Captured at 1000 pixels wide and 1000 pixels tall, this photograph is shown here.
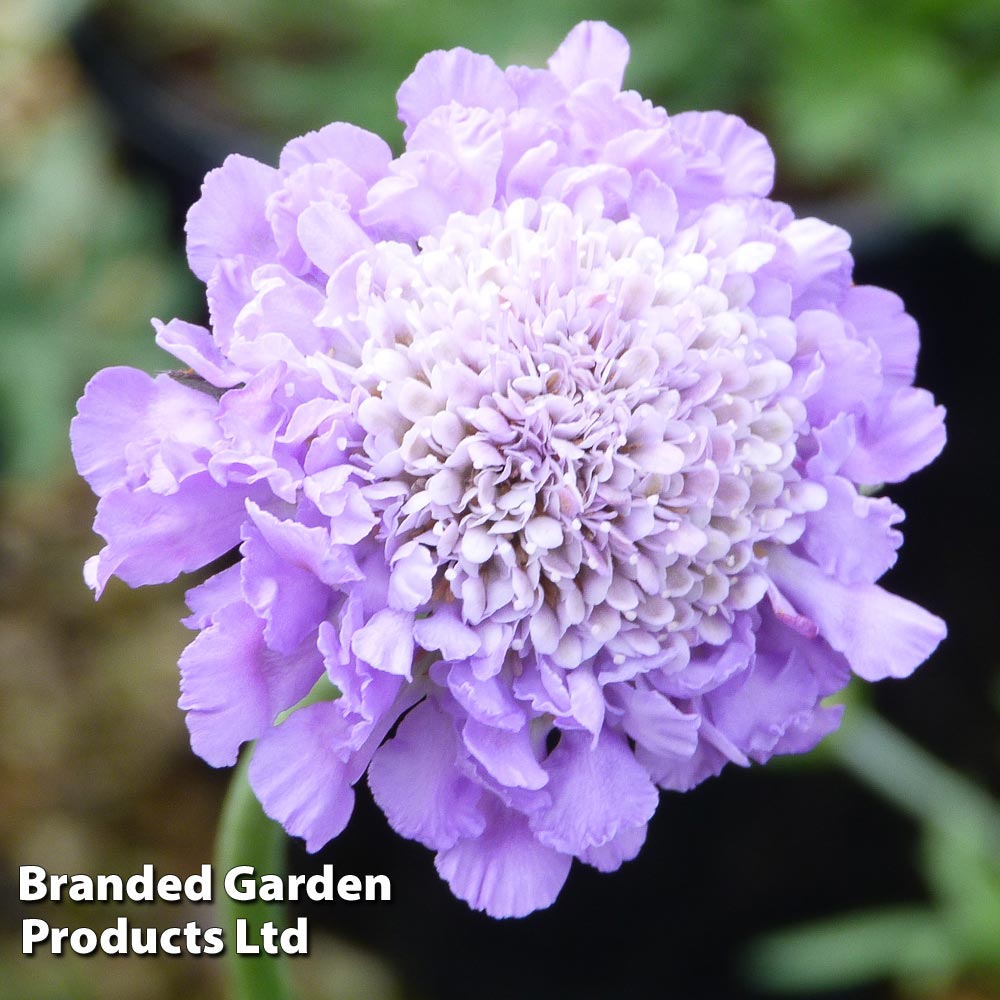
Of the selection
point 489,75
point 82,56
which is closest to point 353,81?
point 82,56

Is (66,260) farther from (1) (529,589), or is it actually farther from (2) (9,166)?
(1) (529,589)

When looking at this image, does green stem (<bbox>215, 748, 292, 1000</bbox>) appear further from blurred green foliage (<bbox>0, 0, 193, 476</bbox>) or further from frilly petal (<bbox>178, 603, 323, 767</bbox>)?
blurred green foliage (<bbox>0, 0, 193, 476</bbox>)

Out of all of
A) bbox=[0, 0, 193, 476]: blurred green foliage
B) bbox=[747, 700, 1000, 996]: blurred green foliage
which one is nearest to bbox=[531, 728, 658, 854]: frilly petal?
bbox=[747, 700, 1000, 996]: blurred green foliage

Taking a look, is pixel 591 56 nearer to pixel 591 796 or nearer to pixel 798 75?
pixel 591 796

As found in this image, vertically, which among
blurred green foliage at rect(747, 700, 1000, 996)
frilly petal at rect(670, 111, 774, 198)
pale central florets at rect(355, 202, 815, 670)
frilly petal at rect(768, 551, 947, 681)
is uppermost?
frilly petal at rect(670, 111, 774, 198)

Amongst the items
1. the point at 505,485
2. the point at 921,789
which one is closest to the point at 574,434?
the point at 505,485
